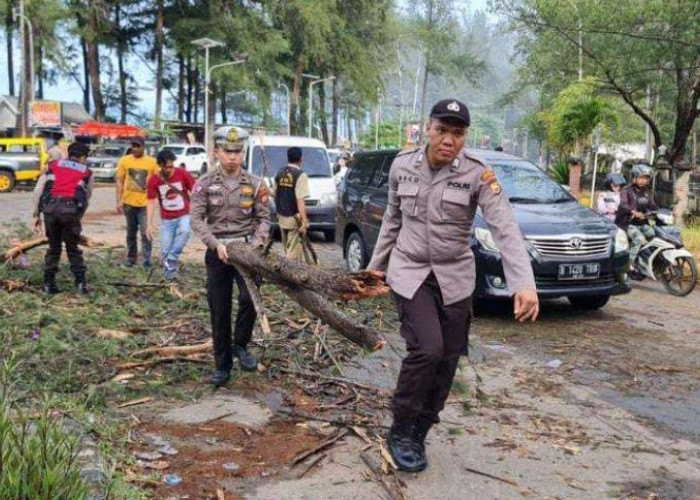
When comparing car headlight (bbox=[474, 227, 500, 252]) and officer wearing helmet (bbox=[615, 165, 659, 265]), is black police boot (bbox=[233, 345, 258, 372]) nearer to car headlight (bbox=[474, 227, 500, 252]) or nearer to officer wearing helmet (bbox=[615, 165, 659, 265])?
car headlight (bbox=[474, 227, 500, 252])

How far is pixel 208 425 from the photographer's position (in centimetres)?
441

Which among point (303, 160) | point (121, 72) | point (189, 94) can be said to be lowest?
point (303, 160)

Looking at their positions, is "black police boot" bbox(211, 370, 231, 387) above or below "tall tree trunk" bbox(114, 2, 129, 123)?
below

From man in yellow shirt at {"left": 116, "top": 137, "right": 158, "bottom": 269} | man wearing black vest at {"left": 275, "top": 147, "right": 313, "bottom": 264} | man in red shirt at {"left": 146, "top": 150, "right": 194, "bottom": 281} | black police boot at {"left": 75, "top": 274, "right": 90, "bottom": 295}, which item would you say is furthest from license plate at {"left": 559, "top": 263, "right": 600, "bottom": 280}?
man in yellow shirt at {"left": 116, "top": 137, "right": 158, "bottom": 269}

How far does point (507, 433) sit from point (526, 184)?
4.69 m

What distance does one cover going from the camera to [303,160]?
14.3m

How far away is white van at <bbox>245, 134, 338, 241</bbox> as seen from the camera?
44.6ft

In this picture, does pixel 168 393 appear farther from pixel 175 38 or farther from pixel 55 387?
pixel 175 38

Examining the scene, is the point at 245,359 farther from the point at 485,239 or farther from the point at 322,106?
the point at 322,106

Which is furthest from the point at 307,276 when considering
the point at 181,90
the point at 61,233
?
the point at 181,90

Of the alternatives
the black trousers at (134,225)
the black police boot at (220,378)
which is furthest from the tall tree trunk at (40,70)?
the black police boot at (220,378)

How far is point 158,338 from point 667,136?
40.8 metres

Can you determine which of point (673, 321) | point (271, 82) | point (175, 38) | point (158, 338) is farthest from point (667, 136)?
point (158, 338)

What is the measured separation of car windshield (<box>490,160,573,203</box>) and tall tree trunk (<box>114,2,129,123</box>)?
1560 inches
